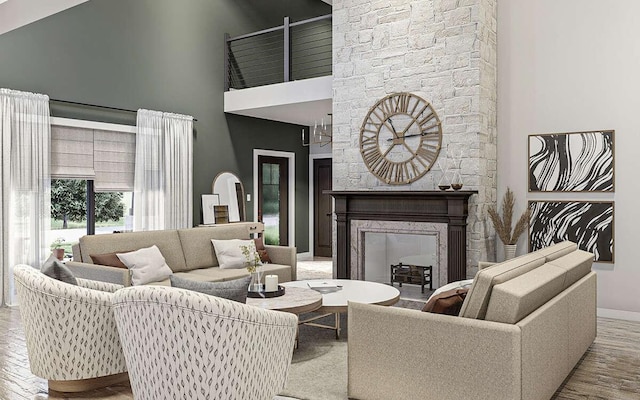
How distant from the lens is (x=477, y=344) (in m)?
2.72

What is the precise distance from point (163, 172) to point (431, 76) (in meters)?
3.87

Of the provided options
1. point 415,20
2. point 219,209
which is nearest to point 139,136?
point 219,209

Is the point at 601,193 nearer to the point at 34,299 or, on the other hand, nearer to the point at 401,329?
the point at 401,329

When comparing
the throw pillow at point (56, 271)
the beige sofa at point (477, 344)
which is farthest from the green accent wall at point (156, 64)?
the beige sofa at point (477, 344)

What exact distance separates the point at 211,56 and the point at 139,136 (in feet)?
6.23

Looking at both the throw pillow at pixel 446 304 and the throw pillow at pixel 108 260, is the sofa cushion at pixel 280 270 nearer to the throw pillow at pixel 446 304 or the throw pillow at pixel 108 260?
the throw pillow at pixel 108 260

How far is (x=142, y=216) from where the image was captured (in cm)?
739

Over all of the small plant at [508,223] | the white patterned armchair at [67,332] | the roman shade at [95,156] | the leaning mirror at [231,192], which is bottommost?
the white patterned armchair at [67,332]

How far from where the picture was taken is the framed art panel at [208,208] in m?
8.22

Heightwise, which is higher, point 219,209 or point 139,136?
point 139,136

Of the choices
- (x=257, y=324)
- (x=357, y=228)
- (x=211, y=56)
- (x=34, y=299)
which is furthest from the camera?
(x=211, y=56)

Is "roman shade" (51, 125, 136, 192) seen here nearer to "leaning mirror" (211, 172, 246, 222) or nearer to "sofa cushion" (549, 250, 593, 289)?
"leaning mirror" (211, 172, 246, 222)

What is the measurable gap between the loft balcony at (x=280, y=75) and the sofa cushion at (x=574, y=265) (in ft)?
13.4

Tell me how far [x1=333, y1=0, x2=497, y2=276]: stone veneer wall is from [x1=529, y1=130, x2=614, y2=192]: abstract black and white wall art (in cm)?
48
